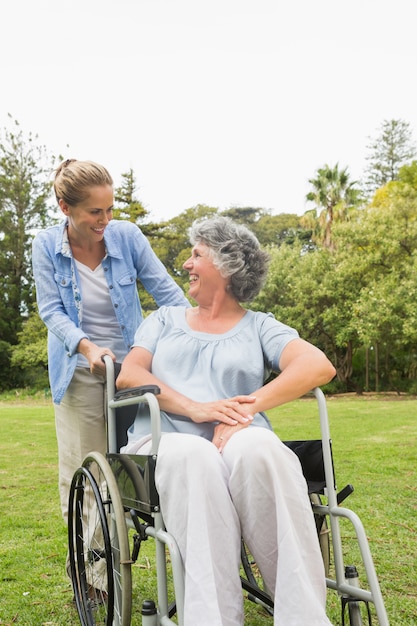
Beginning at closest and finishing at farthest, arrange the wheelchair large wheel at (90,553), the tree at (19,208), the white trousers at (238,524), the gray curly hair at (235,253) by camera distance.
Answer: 1. the white trousers at (238,524)
2. the wheelchair large wheel at (90,553)
3. the gray curly hair at (235,253)
4. the tree at (19,208)

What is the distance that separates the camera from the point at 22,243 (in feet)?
75.2

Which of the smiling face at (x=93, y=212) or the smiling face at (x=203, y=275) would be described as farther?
the smiling face at (x=93, y=212)

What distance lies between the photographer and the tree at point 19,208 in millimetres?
22750

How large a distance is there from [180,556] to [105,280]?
124 centimetres

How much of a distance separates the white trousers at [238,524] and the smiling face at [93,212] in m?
0.96

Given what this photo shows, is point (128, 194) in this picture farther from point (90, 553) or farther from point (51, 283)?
point (90, 553)

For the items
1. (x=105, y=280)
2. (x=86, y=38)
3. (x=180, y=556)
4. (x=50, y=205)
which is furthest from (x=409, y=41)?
(x=180, y=556)

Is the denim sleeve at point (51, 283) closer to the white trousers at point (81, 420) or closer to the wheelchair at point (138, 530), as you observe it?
the white trousers at point (81, 420)

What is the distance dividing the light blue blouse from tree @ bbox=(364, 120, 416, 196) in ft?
92.4

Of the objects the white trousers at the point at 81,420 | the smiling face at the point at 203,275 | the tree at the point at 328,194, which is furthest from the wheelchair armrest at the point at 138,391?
the tree at the point at 328,194

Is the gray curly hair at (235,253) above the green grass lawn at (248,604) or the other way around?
above

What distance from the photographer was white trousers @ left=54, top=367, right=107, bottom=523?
270cm

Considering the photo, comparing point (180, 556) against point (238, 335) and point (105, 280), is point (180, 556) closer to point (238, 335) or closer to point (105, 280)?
point (238, 335)

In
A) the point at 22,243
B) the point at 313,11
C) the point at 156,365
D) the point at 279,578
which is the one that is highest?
the point at 313,11
